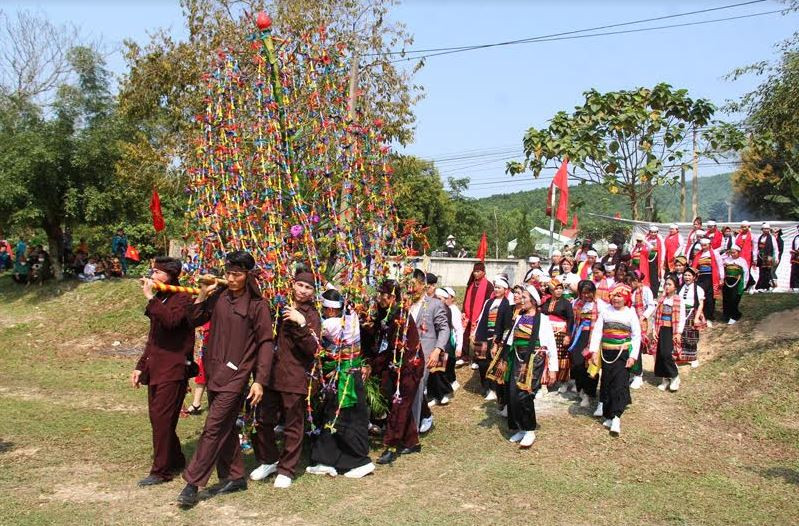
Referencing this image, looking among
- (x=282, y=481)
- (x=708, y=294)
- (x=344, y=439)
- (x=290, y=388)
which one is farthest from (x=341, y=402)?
(x=708, y=294)

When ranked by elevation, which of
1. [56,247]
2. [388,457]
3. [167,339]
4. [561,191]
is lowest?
[388,457]

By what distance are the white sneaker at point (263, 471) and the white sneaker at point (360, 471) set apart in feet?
2.09

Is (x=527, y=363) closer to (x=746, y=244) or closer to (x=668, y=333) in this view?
(x=668, y=333)

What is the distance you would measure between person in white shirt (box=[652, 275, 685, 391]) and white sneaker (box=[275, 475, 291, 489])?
5.42 metres

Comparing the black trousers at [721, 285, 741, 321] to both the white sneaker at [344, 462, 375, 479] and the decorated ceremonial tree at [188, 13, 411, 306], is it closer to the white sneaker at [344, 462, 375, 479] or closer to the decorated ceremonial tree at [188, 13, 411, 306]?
the decorated ceremonial tree at [188, 13, 411, 306]

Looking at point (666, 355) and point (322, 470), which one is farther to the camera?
point (666, 355)

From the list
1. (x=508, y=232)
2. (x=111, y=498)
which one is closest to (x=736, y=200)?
(x=508, y=232)

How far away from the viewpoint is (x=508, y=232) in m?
54.8

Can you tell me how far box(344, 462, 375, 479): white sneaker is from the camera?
6301 mm

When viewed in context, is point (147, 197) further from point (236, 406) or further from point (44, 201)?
point (236, 406)

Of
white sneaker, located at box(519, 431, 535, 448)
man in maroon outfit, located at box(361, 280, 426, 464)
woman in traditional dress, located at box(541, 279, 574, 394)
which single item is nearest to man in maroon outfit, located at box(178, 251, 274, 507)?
man in maroon outfit, located at box(361, 280, 426, 464)

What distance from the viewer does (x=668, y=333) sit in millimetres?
9305

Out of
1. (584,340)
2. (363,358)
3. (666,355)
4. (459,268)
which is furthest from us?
(459,268)

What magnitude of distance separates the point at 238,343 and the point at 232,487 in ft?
3.86
